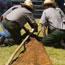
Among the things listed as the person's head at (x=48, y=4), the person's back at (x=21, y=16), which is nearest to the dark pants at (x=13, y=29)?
the person's back at (x=21, y=16)

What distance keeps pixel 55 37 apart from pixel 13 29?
1.23 meters

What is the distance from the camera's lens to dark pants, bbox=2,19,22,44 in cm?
852

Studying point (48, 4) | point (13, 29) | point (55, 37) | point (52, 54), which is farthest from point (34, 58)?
point (48, 4)

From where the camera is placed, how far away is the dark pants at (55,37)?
8.31m

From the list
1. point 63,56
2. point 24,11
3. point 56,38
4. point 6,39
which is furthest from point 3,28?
point 63,56

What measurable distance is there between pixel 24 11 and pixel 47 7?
2.50ft

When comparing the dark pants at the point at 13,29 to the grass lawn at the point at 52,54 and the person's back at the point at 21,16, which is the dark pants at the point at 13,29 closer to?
the person's back at the point at 21,16

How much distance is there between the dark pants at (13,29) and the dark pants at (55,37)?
0.82m

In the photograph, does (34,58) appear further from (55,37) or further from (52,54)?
(55,37)

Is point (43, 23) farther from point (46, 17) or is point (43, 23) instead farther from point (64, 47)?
point (64, 47)

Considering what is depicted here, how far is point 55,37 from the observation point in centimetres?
837

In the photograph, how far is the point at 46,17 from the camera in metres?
8.52

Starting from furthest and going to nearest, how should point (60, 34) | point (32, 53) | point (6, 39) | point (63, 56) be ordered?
1. point (6, 39)
2. point (60, 34)
3. point (63, 56)
4. point (32, 53)

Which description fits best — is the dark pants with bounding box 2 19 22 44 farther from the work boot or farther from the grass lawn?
the grass lawn
